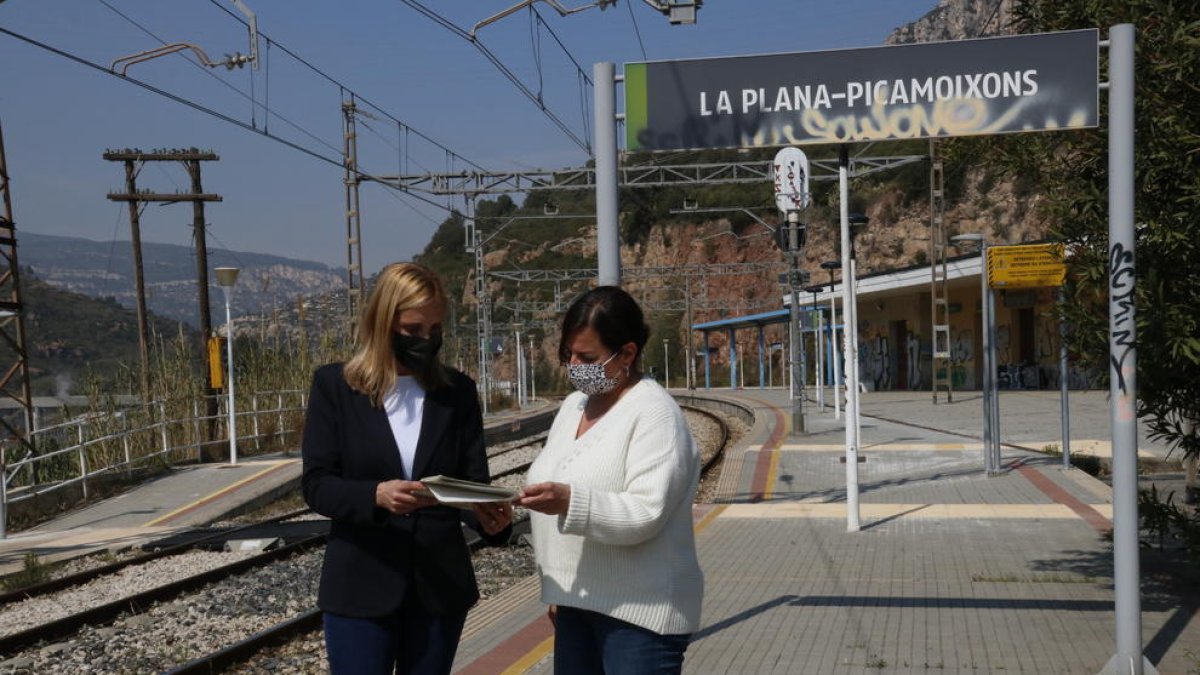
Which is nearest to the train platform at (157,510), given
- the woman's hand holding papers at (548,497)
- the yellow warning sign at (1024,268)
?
the yellow warning sign at (1024,268)

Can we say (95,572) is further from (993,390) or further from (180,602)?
(993,390)

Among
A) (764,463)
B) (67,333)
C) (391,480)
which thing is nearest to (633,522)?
(391,480)

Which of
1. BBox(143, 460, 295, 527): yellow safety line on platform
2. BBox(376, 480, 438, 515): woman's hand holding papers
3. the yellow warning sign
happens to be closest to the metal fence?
BBox(143, 460, 295, 527): yellow safety line on platform

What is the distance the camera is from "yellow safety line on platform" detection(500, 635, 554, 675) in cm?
706

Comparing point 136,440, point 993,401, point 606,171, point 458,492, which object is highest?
point 606,171

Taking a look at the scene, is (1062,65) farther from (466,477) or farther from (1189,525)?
(466,477)

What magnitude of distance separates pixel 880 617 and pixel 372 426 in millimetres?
5194

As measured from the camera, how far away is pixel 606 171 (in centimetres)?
813

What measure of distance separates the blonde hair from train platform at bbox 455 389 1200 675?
11.7ft

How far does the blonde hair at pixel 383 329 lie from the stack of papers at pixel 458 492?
34 cm

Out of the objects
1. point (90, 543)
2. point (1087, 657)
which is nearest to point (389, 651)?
point (1087, 657)

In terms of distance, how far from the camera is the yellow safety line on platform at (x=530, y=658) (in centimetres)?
706

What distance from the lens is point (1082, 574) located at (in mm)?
9703

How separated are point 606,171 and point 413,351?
4.39 meters
